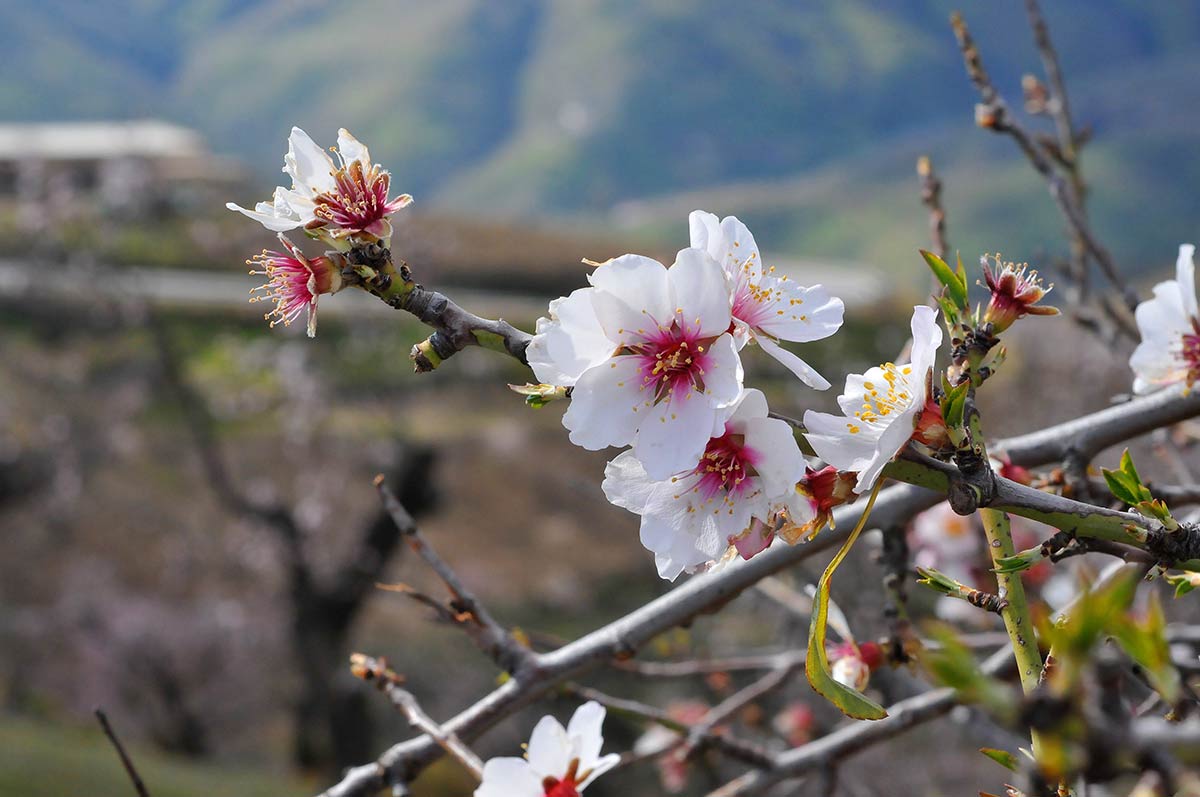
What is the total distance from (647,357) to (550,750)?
48cm

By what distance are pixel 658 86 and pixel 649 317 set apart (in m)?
119

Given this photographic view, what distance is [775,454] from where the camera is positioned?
0.86 m

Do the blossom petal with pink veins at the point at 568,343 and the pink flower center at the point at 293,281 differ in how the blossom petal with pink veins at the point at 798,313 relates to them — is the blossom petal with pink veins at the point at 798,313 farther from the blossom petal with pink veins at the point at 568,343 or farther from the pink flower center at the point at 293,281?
the pink flower center at the point at 293,281

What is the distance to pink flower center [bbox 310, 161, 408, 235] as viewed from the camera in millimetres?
969

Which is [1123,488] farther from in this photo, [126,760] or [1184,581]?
[126,760]

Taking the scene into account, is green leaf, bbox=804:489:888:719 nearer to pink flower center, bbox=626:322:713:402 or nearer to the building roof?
pink flower center, bbox=626:322:713:402

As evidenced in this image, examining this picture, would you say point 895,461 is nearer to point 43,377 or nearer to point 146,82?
point 43,377

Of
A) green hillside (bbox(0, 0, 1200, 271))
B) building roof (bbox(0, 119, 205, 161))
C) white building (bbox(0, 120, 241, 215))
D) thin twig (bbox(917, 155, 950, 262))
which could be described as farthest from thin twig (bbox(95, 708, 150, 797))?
green hillside (bbox(0, 0, 1200, 271))

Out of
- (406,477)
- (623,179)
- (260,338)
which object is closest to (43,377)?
(260,338)

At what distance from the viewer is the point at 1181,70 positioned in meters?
140

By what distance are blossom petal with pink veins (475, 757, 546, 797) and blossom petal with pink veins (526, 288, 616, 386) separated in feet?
1.47

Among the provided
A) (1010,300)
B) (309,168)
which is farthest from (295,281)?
(1010,300)

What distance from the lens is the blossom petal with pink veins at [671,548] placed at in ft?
3.09

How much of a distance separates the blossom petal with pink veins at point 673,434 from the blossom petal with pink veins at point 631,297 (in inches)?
2.7
